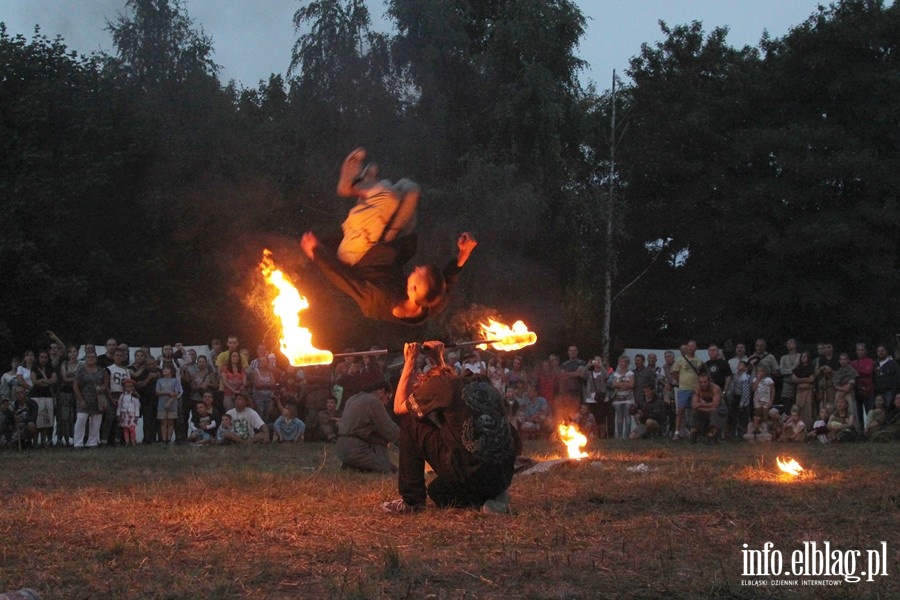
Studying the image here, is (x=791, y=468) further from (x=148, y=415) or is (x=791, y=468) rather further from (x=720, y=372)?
(x=148, y=415)

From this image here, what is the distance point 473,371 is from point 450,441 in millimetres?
9577

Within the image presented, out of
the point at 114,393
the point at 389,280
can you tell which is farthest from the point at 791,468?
the point at 114,393

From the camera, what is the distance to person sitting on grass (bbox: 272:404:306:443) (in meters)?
18.0

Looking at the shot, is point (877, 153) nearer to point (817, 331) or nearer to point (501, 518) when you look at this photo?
point (817, 331)

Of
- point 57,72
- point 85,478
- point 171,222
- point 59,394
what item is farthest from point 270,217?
point 85,478

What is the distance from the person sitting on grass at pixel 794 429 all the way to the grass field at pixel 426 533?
598cm

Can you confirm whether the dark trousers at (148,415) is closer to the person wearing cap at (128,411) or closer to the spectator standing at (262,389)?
the person wearing cap at (128,411)

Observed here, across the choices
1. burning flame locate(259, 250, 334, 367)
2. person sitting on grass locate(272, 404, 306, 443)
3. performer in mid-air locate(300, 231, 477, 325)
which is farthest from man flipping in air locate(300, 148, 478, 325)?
person sitting on grass locate(272, 404, 306, 443)

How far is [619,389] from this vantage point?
19453 mm

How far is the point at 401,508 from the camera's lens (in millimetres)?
8125

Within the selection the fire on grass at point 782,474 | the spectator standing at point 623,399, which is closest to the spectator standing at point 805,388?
the spectator standing at point 623,399

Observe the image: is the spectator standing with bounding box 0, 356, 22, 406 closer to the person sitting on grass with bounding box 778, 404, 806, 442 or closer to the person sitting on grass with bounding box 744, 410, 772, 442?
the person sitting on grass with bounding box 744, 410, 772, 442

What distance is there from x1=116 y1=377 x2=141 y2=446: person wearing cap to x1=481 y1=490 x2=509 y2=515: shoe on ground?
10.6 m

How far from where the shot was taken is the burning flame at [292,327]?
8469mm
